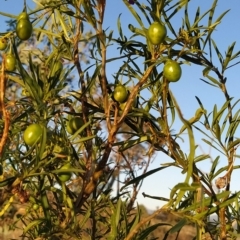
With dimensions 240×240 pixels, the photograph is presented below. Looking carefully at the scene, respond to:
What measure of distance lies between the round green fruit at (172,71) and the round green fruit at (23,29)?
0.80 ft

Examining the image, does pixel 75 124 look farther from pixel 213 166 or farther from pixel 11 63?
pixel 213 166

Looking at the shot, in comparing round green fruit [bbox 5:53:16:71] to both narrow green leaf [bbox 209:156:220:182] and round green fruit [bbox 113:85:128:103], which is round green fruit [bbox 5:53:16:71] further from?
narrow green leaf [bbox 209:156:220:182]

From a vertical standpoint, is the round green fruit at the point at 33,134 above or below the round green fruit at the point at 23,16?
below

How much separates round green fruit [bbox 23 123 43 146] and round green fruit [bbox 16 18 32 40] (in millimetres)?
174

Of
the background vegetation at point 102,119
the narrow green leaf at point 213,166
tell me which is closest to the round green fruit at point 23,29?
the background vegetation at point 102,119

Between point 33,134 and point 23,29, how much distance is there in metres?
0.20

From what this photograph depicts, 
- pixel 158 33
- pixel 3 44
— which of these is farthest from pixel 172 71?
pixel 3 44

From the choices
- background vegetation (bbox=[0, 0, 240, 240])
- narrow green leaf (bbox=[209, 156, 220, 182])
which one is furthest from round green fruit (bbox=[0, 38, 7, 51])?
narrow green leaf (bbox=[209, 156, 220, 182])

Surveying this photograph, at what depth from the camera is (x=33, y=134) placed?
2.39 feet

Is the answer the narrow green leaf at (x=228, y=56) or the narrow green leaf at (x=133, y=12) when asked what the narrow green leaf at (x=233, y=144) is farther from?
the narrow green leaf at (x=133, y=12)

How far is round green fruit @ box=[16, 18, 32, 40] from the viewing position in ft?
2.66

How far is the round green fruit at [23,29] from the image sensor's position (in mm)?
810

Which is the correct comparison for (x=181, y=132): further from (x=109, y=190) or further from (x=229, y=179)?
(x=109, y=190)

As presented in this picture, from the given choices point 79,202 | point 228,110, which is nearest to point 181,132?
point 228,110
